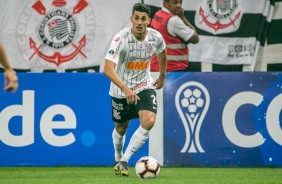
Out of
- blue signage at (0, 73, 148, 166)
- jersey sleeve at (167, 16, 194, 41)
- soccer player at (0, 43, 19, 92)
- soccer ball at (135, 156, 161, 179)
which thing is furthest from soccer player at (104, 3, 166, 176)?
soccer player at (0, 43, 19, 92)

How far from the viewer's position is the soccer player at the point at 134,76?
378 inches

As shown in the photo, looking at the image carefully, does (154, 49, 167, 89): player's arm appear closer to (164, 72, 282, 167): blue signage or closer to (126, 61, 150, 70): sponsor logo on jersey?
(126, 61, 150, 70): sponsor logo on jersey

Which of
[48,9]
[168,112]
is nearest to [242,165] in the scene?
[168,112]

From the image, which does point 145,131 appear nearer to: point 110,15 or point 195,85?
point 195,85

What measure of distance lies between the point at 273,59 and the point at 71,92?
3473mm

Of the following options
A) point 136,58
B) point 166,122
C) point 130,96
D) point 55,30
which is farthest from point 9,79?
point 55,30

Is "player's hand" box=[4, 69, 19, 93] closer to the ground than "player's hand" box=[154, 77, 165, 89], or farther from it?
farther from it

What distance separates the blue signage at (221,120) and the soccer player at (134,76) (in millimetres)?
1053

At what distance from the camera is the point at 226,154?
11.3 meters

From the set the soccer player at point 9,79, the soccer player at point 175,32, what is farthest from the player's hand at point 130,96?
the soccer player at point 175,32

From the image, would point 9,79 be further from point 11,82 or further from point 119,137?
point 119,137

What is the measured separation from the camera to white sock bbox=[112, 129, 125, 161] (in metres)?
10.3

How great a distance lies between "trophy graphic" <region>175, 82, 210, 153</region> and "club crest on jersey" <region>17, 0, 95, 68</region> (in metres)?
2.53

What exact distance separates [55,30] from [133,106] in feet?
11.9
